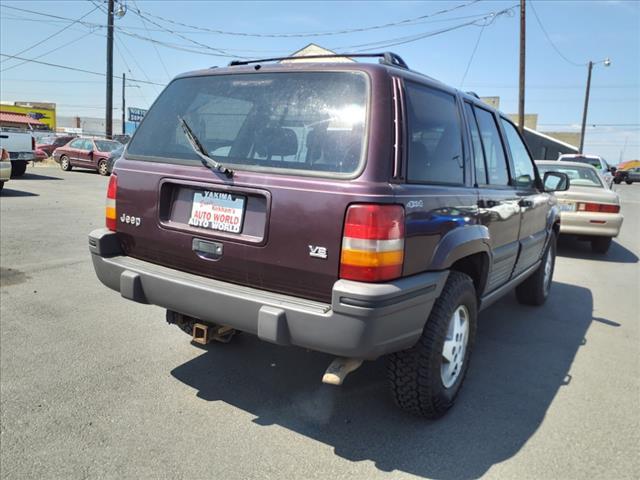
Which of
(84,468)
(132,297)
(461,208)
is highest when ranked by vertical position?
(461,208)

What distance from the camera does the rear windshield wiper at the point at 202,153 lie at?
2727mm

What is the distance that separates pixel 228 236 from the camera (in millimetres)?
2713

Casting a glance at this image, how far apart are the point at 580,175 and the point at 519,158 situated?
18.9 feet

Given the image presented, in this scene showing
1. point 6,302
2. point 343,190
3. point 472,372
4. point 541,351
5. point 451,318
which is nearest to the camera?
point 343,190

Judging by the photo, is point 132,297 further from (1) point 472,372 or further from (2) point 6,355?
(1) point 472,372

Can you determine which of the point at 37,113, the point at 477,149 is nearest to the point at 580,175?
the point at 477,149

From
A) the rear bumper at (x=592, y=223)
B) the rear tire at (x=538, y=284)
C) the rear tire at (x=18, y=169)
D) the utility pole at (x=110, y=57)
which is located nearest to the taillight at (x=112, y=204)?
the rear tire at (x=538, y=284)

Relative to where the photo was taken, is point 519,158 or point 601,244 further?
point 601,244

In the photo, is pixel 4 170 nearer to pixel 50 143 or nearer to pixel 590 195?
pixel 590 195

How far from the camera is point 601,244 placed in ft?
29.8

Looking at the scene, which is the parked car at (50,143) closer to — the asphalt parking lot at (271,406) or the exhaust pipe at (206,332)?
the asphalt parking lot at (271,406)

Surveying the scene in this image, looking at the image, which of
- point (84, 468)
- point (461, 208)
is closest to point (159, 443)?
point (84, 468)

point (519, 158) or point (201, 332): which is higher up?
point (519, 158)

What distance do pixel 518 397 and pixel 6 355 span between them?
138 inches
